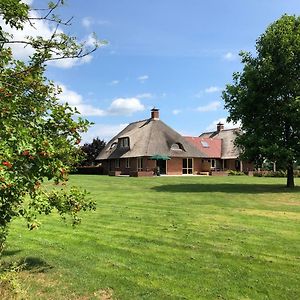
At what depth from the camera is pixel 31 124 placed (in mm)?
5852

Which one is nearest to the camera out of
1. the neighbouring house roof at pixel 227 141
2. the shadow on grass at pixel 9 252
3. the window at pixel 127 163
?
the shadow on grass at pixel 9 252

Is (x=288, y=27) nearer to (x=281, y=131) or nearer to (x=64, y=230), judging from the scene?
(x=281, y=131)

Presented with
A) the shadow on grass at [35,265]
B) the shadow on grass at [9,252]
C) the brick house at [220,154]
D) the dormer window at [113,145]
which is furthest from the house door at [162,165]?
the shadow on grass at [35,265]

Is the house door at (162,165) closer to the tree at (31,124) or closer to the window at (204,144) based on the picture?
the window at (204,144)

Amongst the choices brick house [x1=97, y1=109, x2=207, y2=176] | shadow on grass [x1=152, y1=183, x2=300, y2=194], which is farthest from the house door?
shadow on grass [x1=152, y1=183, x2=300, y2=194]

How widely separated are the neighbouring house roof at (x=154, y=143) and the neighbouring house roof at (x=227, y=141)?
6331 mm

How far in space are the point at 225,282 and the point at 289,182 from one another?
23077 millimetres

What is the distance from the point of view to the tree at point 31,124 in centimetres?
505

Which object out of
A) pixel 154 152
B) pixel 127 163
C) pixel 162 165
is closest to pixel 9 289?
pixel 154 152

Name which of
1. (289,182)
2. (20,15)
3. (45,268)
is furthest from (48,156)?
(289,182)

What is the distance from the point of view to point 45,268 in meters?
8.39

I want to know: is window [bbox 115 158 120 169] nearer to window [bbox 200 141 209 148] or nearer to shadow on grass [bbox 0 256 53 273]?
window [bbox 200 141 209 148]

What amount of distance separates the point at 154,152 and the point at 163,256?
4320cm

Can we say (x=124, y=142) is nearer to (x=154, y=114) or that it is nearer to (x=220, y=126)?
(x=154, y=114)
